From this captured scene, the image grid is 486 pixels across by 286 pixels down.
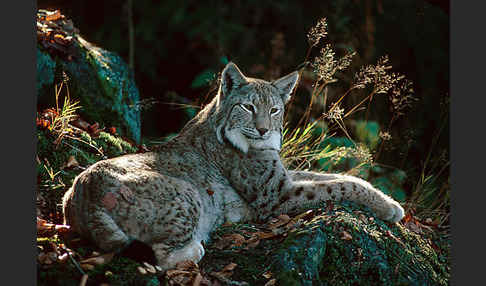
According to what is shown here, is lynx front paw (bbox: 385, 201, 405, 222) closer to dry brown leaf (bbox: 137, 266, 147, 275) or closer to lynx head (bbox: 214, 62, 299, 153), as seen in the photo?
lynx head (bbox: 214, 62, 299, 153)

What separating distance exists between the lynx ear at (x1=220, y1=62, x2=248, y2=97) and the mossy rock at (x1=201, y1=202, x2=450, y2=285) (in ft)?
4.75

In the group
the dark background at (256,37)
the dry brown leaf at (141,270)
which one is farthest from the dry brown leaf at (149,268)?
the dark background at (256,37)

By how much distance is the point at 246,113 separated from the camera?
203 inches

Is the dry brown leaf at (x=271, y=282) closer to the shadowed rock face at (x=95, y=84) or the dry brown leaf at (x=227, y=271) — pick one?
the dry brown leaf at (x=227, y=271)

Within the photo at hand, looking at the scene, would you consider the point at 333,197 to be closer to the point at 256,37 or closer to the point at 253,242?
the point at 253,242

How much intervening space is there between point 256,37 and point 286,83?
207 inches

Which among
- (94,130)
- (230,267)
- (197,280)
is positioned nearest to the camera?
(197,280)

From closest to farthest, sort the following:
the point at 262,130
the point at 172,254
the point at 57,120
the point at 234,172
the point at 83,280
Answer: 1. the point at 83,280
2. the point at 172,254
3. the point at 262,130
4. the point at 234,172
5. the point at 57,120

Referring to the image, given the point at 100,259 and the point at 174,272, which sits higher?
the point at 100,259

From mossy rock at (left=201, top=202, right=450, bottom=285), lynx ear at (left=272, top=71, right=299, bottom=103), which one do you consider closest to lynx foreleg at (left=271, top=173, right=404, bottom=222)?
mossy rock at (left=201, top=202, right=450, bottom=285)

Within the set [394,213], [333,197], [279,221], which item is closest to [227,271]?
[279,221]

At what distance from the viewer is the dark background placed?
10.0 meters

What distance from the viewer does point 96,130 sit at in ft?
19.7

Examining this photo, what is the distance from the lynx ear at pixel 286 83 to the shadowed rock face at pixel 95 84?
198 centimetres
